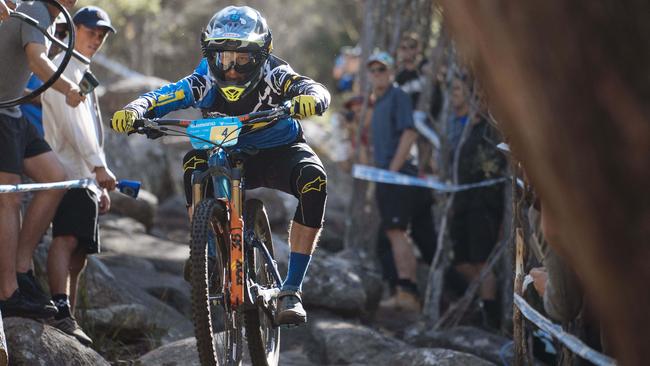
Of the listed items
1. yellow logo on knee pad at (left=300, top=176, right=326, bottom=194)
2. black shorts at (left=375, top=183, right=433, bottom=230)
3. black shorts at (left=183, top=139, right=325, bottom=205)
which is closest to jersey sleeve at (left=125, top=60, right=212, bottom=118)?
black shorts at (left=183, top=139, right=325, bottom=205)

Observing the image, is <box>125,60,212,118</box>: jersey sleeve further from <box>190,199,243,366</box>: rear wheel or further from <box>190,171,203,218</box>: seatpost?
<box>190,199,243,366</box>: rear wheel

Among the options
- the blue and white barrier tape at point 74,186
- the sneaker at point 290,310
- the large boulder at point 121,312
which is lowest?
the large boulder at point 121,312

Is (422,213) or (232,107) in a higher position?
(232,107)

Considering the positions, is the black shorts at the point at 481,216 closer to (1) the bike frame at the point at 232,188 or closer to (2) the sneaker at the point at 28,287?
(2) the sneaker at the point at 28,287

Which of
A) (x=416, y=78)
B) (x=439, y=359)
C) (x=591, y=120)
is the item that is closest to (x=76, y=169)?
(x=439, y=359)

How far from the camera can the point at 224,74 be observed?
6137mm

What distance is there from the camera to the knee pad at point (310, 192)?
5.83 metres

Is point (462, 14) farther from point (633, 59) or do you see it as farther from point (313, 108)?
point (313, 108)

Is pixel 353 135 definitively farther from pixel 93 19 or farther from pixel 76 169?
pixel 76 169

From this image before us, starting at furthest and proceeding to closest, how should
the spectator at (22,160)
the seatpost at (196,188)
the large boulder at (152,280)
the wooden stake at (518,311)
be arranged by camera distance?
1. the large boulder at (152,280)
2. the spectator at (22,160)
3. the seatpost at (196,188)
4. the wooden stake at (518,311)

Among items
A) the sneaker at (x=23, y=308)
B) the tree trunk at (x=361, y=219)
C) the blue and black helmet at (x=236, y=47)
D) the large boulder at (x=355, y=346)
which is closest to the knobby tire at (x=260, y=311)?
the blue and black helmet at (x=236, y=47)

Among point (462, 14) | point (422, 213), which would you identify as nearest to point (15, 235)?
point (462, 14)

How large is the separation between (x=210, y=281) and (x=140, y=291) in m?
3.40

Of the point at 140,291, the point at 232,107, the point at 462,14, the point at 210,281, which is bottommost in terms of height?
the point at 140,291
